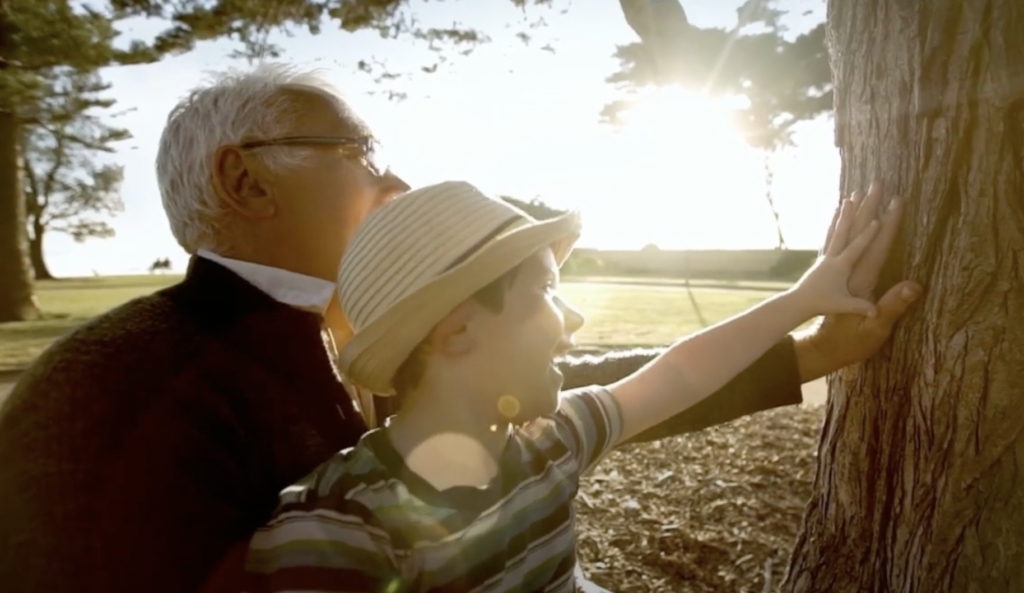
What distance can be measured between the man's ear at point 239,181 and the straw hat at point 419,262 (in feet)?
1.47

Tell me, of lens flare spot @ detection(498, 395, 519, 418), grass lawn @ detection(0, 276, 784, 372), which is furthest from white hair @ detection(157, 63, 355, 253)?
grass lawn @ detection(0, 276, 784, 372)

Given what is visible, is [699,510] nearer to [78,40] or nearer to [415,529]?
[415,529]

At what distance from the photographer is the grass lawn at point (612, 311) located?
1038cm

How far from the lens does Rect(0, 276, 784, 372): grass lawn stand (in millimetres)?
10375

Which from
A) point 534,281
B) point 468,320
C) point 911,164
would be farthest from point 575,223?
point 911,164

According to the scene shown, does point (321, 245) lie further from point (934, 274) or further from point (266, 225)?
point (934, 274)

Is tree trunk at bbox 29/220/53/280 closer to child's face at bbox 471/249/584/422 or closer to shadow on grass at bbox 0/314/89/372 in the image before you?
shadow on grass at bbox 0/314/89/372

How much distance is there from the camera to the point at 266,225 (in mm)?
1979

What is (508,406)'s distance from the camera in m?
1.61

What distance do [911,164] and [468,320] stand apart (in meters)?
1.10

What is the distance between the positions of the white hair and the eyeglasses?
17mm

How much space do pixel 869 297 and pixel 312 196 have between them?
1.37m

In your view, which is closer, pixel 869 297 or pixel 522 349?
pixel 522 349

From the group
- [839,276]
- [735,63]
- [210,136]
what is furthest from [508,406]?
[735,63]
